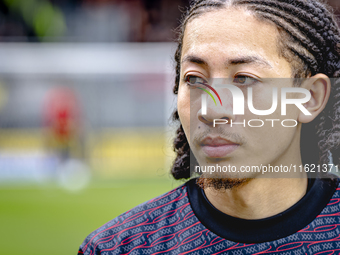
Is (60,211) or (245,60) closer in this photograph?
(245,60)

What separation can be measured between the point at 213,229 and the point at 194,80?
63 cm

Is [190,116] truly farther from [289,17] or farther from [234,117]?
[289,17]

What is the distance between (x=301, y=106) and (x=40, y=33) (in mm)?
14666

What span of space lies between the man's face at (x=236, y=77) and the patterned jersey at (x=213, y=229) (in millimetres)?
242

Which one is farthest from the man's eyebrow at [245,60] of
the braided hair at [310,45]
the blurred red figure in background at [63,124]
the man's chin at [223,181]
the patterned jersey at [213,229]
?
the blurred red figure in background at [63,124]

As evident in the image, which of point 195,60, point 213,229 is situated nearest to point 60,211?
point 213,229

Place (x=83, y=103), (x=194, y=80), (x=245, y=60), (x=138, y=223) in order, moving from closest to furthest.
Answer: (x=245, y=60), (x=194, y=80), (x=138, y=223), (x=83, y=103)

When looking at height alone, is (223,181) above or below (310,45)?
below

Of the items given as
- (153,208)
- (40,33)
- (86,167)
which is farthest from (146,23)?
(153,208)

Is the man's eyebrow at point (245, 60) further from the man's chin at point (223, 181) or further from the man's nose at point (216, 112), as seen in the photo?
the man's chin at point (223, 181)

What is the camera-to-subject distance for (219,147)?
1.50m

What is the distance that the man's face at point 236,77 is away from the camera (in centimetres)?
149

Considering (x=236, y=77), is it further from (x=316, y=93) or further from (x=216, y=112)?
(x=316, y=93)

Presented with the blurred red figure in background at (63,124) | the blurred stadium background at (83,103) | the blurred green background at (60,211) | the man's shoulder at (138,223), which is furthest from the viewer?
the blurred red figure in background at (63,124)
